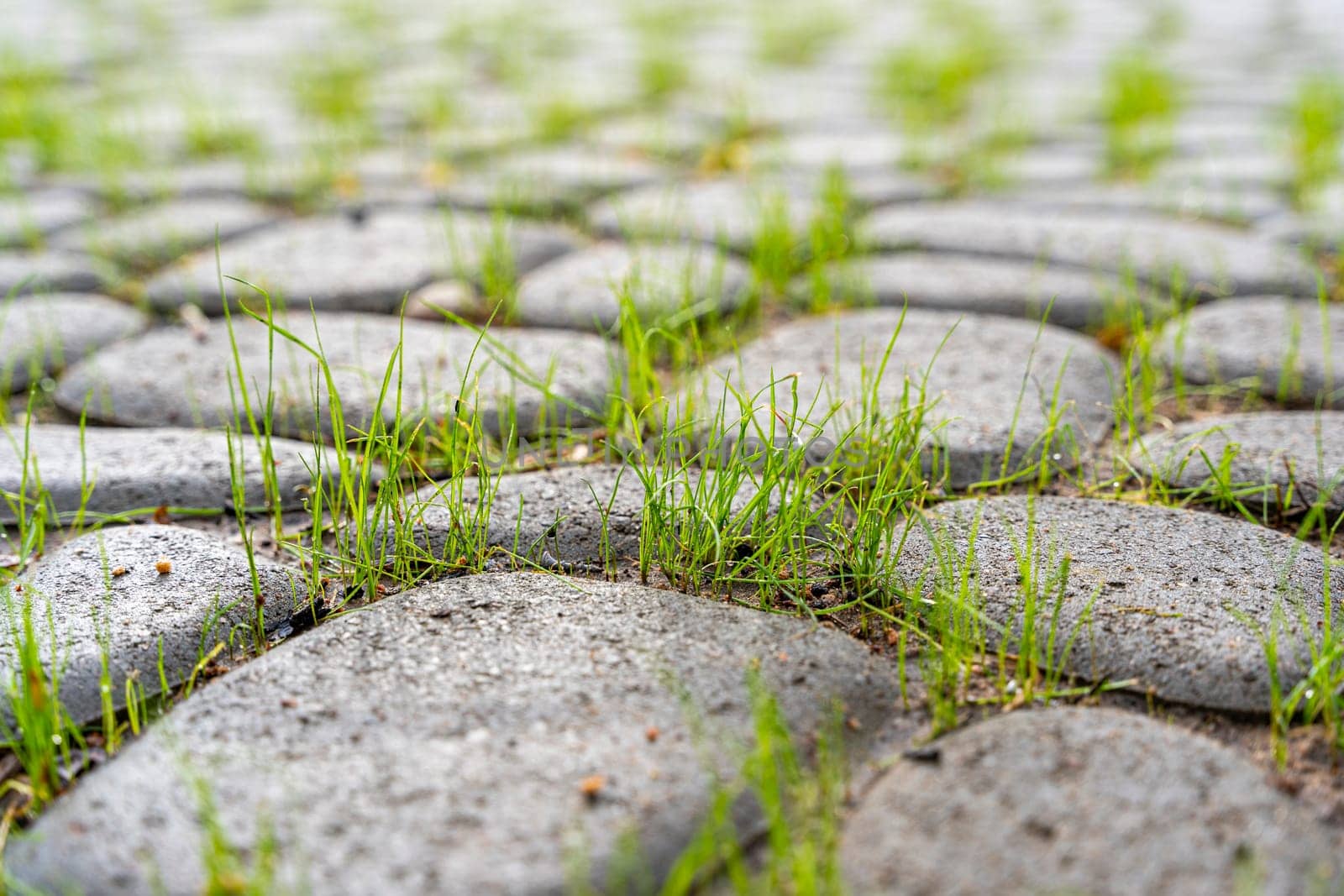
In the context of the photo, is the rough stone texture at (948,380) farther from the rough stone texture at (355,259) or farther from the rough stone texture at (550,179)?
the rough stone texture at (550,179)

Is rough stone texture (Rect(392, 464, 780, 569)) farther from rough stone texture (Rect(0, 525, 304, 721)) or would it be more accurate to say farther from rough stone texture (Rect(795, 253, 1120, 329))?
rough stone texture (Rect(795, 253, 1120, 329))

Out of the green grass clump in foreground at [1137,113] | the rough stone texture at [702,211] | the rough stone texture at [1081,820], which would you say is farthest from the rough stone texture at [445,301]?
the green grass clump in foreground at [1137,113]

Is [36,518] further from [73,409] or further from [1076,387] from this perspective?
[1076,387]

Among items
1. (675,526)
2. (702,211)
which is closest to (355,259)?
(702,211)

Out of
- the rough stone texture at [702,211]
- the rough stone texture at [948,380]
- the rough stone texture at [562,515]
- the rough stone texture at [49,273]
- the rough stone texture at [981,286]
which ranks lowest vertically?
the rough stone texture at [562,515]

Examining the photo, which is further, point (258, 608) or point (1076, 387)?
point (1076, 387)

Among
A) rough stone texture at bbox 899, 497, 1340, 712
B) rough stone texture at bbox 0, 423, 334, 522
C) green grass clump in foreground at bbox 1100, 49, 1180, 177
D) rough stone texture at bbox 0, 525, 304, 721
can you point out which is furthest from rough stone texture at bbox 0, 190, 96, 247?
green grass clump in foreground at bbox 1100, 49, 1180, 177

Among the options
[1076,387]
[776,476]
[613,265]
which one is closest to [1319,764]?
[776,476]
